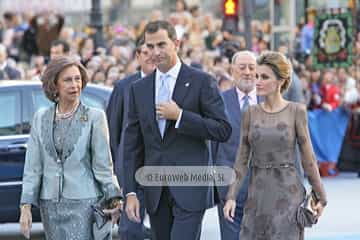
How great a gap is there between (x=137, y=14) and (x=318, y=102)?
1991 cm

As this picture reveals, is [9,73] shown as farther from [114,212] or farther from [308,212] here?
[308,212]

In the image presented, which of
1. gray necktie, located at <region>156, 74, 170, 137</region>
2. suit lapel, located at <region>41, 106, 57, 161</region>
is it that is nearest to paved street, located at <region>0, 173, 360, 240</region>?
gray necktie, located at <region>156, 74, 170, 137</region>

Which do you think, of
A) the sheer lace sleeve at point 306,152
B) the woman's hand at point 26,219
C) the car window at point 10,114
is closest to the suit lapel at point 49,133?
the woman's hand at point 26,219

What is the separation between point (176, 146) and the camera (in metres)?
8.20

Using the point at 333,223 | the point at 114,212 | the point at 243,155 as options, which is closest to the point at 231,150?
the point at 243,155

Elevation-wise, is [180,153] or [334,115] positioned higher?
[180,153]

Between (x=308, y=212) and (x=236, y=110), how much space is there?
6.98ft

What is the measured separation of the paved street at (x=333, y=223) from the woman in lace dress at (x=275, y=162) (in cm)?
515

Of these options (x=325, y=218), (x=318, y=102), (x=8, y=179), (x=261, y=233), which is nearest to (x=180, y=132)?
(x=261, y=233)

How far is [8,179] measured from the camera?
12555mm

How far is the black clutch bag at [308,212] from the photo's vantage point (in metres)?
7.80

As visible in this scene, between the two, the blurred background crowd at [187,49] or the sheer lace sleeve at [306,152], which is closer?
the sheer lace sleeve at [306,152]

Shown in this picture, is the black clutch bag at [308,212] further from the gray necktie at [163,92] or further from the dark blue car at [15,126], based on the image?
the dark blue car at [15,126]

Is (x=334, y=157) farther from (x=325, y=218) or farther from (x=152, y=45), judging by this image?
(x=152, y=45)
